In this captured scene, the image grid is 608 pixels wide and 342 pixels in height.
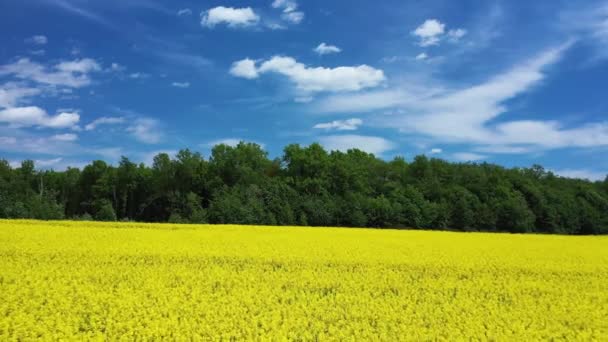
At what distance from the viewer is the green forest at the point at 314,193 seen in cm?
5559

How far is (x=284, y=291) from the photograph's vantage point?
14.4 m

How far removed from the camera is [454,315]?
40.0 ft

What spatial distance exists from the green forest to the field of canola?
2901 cm

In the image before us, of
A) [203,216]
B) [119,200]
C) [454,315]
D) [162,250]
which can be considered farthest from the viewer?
[119,200]

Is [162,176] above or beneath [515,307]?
above

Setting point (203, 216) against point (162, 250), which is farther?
point (203, 216)

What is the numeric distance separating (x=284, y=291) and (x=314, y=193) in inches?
2012

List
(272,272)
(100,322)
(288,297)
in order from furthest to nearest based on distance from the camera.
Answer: (272,272)
(288,297)
(100,322)

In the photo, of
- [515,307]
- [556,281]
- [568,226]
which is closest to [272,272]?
[515,307]

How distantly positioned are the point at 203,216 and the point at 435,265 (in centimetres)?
3609

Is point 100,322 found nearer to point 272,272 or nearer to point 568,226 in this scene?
point 272,272

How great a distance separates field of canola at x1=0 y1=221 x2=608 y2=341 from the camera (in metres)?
10.7

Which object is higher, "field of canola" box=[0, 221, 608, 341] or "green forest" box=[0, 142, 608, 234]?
"green forest" box=[0, 142, 608, 234]

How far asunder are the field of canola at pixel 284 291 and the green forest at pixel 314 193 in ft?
95.2
